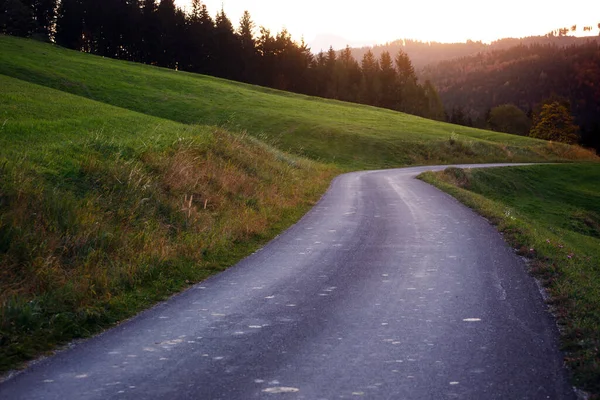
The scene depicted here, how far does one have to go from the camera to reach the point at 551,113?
88125mm

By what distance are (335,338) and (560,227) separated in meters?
23.8

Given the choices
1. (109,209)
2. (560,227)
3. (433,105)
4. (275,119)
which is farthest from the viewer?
(433,105)

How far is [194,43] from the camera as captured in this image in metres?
96.0

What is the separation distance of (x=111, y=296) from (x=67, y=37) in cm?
9680

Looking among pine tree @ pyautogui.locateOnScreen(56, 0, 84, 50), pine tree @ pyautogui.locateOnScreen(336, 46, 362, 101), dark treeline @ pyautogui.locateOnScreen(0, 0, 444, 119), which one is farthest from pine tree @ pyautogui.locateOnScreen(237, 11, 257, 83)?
pine tree @ pyautogui.locateOnScreen(56, 0, 84, 50)

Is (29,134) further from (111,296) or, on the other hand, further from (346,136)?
(346,136)

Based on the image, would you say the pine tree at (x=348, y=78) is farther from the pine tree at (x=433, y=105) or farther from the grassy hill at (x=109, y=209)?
the grassy hill at (x=109, y=209)

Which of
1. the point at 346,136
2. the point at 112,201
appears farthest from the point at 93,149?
the point at 346,136

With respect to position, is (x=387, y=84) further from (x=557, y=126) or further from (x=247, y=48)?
(x=557, y=126)

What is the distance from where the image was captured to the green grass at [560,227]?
20.8ft

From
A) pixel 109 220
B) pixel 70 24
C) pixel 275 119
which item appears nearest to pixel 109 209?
pixel 109 220

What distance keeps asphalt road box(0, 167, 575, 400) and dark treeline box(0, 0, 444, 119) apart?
78.3 m

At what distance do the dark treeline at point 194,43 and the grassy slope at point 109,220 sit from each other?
68925 mm

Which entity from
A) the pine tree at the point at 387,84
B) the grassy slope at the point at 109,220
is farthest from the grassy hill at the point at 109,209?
the pine tree at the point at 387,84
